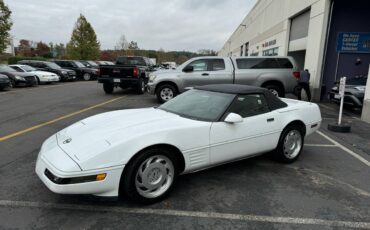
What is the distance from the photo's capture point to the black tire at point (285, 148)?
457cm

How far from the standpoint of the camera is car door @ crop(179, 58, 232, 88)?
10711mm

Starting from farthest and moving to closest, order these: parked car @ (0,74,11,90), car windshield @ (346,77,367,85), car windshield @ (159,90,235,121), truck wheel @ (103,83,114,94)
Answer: parked car @ (0,74,11,90), truck wheel @ (103,83,114,94), car windshield @ (346,77,367,85), car windshield @ (159,90,235,121)

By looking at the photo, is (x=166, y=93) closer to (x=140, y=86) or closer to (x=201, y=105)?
(x=140, y=86)

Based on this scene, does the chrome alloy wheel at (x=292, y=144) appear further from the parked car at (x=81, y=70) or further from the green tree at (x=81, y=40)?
the green tree at (x=81, y=40)

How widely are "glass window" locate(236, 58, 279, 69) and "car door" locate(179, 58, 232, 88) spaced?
66 cm

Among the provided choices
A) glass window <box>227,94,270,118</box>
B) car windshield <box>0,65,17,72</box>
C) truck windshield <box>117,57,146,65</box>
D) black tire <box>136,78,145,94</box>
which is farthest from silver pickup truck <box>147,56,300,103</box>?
car windshield <box>0,65,17,72</box>

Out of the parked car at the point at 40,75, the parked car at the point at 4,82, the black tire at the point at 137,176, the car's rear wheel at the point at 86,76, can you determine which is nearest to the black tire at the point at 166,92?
the black tire at the point at 137,176

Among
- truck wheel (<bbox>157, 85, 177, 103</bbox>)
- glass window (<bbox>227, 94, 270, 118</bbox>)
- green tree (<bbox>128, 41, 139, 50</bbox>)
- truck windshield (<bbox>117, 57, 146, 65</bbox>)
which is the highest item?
green tree (<bbox>128, 41, 139, 50</bbox>)

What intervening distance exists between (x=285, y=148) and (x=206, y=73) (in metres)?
6.50

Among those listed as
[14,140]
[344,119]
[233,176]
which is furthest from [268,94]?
[344,119]

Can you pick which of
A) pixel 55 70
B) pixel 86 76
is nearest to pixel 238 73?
pixel 55 70

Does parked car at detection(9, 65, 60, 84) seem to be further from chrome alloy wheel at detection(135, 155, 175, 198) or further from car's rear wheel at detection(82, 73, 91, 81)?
chrome alloy wheel at detection(135, 155, 175, 198)

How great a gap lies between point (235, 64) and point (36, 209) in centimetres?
908

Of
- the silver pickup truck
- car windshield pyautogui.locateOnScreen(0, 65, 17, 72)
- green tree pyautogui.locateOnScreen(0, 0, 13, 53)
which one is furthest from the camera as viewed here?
green tree pyautogui.locateOnScreen(0, 0, 13, 53)
